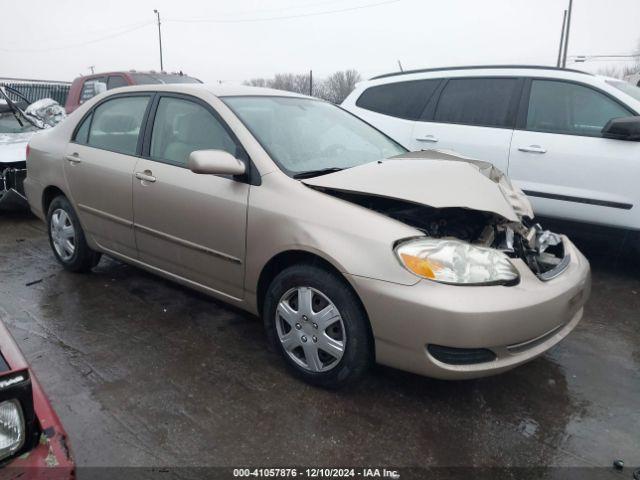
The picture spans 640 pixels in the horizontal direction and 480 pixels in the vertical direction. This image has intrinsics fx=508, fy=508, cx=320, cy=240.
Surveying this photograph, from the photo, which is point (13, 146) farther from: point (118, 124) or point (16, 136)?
point (118, 124)

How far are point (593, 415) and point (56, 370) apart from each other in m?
2.87

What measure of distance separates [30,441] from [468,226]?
2.22 m

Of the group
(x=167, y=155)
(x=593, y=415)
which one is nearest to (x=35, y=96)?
(x=167, y=155)

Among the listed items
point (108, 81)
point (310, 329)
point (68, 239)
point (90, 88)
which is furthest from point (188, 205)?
point (90, 88)

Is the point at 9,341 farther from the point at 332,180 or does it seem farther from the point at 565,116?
the point at 565,116

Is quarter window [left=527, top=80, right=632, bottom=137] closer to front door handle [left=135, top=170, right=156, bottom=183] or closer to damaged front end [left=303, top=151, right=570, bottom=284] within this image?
damaged front end [left=303, top=151, right=570, bottom=284]

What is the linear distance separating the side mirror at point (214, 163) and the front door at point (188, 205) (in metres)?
0.14

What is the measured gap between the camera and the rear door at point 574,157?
4.12 m

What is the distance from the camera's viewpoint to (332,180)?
8.80 ft

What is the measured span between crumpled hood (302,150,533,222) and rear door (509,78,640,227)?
1.64 metres

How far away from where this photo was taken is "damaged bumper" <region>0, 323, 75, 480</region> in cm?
135

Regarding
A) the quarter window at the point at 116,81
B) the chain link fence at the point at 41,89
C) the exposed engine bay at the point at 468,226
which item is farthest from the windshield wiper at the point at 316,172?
the chain link fence at the point at 41,89

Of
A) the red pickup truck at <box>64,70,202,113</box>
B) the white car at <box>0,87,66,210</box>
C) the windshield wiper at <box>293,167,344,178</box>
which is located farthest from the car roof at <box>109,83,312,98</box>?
the red pickup truck at <box>64,70,202,113</box>

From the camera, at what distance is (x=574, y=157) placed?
429 cm
